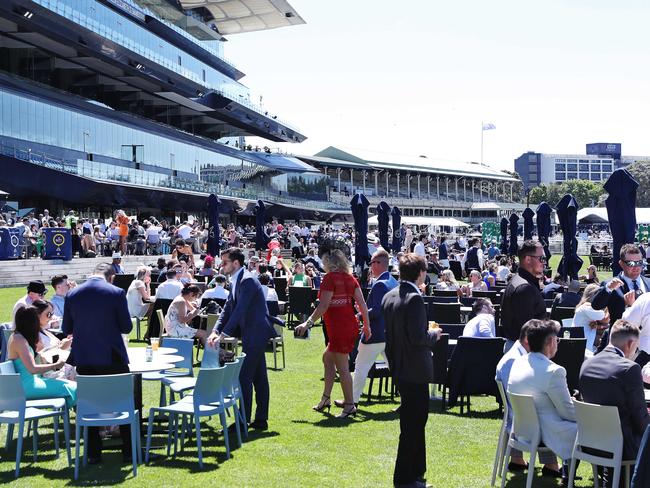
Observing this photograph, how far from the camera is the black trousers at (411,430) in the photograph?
696 centimetres

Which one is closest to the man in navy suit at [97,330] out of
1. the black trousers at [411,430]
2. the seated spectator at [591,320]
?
the black trousers at [411,430]

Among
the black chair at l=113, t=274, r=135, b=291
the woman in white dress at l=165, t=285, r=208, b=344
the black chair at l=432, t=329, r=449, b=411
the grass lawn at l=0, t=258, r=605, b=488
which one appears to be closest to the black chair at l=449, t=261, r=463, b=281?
the black chair at l=113, t=274, r=135, b=291

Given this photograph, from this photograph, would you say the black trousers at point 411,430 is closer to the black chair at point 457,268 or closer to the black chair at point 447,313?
the black chair at point 447,313

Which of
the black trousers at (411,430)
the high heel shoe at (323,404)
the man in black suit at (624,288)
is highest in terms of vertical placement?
the man in black suit at (624,288)

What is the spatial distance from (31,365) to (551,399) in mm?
4729

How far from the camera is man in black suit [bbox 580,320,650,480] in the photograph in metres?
6.10

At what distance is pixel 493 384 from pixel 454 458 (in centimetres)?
219

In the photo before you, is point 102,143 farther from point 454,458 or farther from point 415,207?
point 415,207

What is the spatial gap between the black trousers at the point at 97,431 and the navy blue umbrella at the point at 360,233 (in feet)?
52.9

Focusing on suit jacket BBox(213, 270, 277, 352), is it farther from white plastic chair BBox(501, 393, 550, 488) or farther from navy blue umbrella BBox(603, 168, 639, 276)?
navy blue umbrella BBox(603, 168, 639, 276)

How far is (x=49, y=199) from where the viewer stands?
4506 cm

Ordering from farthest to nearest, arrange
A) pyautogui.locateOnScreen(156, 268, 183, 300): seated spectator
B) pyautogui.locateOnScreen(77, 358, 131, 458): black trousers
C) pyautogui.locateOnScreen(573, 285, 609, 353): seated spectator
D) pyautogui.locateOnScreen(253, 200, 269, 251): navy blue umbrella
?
1. pyautogui.locateOnScreen(253, 200, 269, 251): navy blue umbrella
2. pyautogui.locateOnScreen(156, 268, 183, 300): seated spectator
3. pyautogui.locateOnScreen(573, 285, 609, 353): seated spectator
4. pyautogui.locateOnScreen(77, 358, 131, 458): black trousers

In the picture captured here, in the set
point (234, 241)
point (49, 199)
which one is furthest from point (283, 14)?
point (234, 241)

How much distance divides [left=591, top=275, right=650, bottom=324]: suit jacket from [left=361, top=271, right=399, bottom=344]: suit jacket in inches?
88.2
